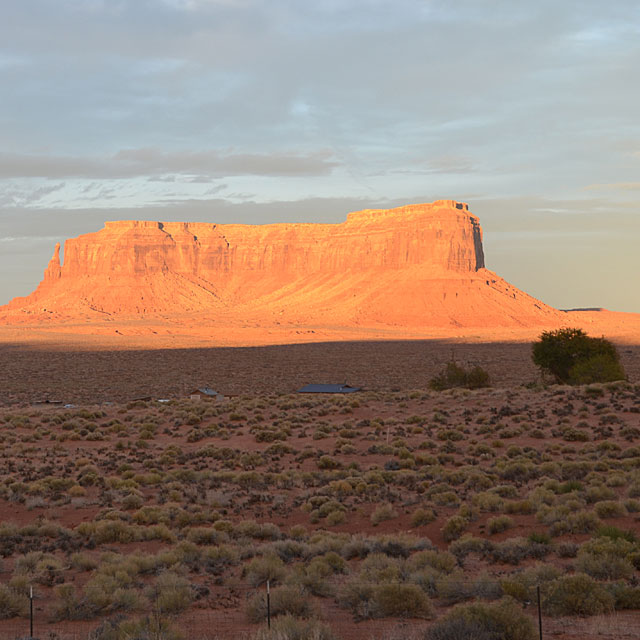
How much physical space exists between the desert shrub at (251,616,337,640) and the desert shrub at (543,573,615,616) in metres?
2.84

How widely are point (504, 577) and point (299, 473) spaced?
10.9m

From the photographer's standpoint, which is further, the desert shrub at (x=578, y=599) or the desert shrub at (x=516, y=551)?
the desert shrub at (x=516, y=551)

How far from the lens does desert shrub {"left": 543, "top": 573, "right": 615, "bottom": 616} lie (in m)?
8.70

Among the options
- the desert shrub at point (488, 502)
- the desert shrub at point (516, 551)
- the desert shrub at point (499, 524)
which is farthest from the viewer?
the desert shrub at point (488, 502)

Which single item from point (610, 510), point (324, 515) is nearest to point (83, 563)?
point (324, 515)

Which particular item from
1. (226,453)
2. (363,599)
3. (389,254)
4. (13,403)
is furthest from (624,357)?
(389,254)

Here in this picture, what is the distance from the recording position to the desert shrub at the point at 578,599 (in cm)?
870

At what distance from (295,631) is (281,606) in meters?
1.15

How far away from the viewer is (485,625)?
7.79 m

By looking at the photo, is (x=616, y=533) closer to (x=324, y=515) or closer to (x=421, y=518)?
(x=421, y=518)

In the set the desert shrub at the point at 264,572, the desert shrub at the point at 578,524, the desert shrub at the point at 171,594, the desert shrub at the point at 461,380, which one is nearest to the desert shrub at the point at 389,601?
the desert shrub at the point at 264,572

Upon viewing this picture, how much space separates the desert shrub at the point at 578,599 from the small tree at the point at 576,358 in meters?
32.4

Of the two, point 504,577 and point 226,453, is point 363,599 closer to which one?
point 504,577

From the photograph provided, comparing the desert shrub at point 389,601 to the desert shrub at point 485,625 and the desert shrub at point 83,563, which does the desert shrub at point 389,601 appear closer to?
the desert shrub at point 485,625
